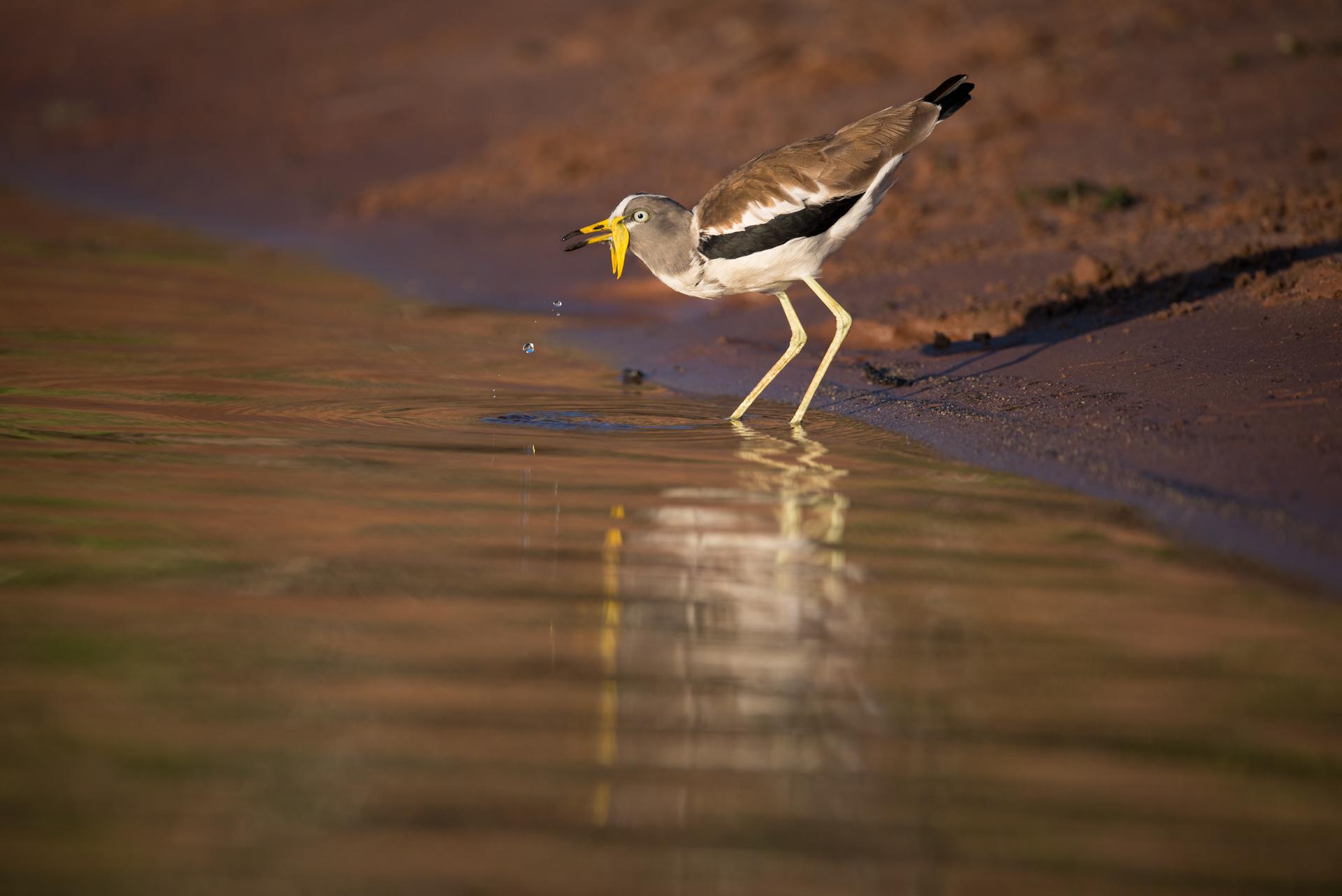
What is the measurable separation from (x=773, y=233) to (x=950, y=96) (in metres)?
1.35

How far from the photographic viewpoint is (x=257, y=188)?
61.5 ft

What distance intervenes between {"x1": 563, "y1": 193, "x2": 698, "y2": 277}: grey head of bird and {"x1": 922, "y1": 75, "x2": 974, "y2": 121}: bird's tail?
138 cm

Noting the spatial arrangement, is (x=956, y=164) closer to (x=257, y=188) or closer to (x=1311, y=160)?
(x=1311, y=160)

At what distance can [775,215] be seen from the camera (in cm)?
747

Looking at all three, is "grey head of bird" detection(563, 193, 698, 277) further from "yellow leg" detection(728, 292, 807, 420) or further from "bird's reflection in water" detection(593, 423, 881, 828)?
"bird's reflection in water" detection(593, 423, 881, 828)

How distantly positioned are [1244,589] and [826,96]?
1189 centimetres

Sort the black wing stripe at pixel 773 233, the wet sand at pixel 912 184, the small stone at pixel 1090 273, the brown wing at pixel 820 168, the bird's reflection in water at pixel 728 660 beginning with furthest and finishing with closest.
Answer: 1. the small stone at pixel 1090 273
2. the brown wing at pixel 820 168
3. the black wing stripe at pixel 773 233
4. the wet sand at pixel 912 184
5. the bird's reflection in water at pixel 728 660

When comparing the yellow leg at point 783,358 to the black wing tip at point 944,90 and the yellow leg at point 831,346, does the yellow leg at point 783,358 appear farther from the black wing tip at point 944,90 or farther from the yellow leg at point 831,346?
the black wing tip at point 944,90

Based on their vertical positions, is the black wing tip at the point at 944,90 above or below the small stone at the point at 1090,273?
above

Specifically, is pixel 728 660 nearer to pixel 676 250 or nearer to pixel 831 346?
pixel 676 250

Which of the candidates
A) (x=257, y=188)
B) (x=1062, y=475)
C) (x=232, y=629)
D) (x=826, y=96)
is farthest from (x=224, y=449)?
(x=257, y=188)

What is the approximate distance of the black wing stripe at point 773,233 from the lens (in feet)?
24.4

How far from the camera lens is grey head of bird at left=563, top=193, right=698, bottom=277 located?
303 inches

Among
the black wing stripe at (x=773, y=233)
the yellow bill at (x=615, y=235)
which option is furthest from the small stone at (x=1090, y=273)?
the yellow bill at (x=615, y=235)
